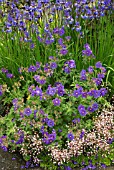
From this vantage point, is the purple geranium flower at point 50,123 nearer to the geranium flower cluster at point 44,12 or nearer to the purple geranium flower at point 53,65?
the purple geranium flower at point 53,65

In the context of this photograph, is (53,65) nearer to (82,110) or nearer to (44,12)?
(82,110)

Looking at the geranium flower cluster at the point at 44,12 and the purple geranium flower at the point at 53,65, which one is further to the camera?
the geranium flower cluster at the point at 44,12

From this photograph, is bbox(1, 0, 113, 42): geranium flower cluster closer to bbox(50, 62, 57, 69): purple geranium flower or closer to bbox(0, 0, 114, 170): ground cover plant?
bbox(0, 0, 114, 170): ground cover plant

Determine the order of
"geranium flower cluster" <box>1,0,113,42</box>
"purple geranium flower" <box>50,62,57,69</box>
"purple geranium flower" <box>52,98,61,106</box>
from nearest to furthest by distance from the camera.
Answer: "purple geranium flower" <box>52,98,61,106</box>
"purple geranium flower" <box>50,62,57,69</box>
"geranium flower cluster" <box>1,0,113,42</box>

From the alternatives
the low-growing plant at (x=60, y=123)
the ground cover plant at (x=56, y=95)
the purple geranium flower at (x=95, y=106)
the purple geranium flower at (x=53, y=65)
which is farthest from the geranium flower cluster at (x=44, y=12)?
the purple geranium flower at (x=95, y=106)

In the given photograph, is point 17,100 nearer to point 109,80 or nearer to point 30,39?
point 30,39

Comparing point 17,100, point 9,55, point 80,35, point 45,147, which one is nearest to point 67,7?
point 80,35

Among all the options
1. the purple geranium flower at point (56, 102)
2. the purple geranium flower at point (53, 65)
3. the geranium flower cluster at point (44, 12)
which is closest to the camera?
the purple geranium flower at point (56, 102)

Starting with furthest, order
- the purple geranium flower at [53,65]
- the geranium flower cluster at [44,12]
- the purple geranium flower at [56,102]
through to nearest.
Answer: the geranium flower cluster at [44,12], the purple geranium flower at [53,65], the purple geranium flower at [56,102]

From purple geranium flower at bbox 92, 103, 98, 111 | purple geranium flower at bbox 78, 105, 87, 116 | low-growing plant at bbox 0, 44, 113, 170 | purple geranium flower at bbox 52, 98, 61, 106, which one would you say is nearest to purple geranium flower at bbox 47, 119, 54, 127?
low-growing plant at bbox 0, 44, 113, 170
